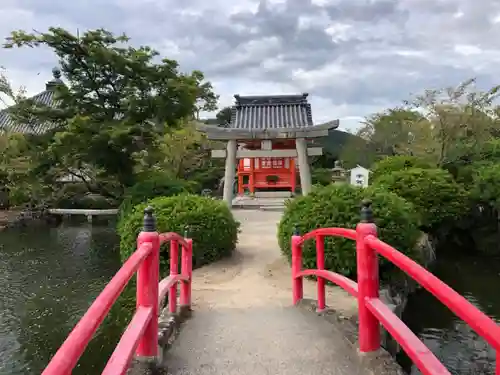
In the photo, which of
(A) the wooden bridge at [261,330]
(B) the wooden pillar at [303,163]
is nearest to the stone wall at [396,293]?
(A) the wooden bridge at [261,330]

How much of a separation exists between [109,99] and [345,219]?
9.39 m

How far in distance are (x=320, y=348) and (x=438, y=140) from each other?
1545cm

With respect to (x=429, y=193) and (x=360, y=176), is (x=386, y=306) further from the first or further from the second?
(x=360, y=176)

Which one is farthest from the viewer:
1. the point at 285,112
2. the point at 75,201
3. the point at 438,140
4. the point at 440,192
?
the point at 285,112

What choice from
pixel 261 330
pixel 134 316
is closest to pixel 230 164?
pixel 261 330

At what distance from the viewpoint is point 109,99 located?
14.0 metres

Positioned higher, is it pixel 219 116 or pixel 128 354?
pixel 219 116

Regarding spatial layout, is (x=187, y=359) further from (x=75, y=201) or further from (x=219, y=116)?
(x=219, y=116)

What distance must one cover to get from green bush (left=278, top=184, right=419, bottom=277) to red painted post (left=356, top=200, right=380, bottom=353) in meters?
3.33

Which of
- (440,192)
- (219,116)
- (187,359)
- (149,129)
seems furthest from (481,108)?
(219,116)

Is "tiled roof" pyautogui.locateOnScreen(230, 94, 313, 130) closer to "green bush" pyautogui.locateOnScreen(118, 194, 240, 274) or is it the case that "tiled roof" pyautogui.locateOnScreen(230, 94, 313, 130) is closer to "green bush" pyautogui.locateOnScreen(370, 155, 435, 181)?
"green bush" pyautogui.locateOnScreen(370, 155, 435, 181)

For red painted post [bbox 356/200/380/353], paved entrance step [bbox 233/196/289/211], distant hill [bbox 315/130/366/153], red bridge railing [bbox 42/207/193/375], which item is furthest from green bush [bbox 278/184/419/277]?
distant hill [bbox 315/130/366/153]

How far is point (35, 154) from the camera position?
45.9ft

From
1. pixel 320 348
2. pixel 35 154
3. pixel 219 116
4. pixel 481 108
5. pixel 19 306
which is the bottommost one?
pixel 19 306
